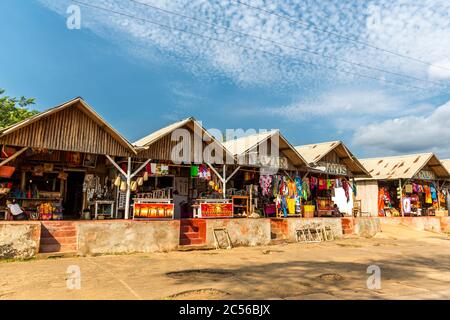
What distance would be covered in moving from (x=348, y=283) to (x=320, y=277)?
71 centimetres

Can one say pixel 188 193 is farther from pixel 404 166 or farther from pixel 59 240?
pixel 404 166

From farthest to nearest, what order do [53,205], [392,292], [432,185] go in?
[432,185] < [53,205] < [392,292]

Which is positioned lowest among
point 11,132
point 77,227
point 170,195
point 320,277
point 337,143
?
point 320,277

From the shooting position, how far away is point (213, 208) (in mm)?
13656

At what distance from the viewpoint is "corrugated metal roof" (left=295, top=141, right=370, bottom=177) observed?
1845cm

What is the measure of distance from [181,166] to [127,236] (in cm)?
437

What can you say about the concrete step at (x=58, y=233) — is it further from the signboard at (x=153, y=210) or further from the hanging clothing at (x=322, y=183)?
the hanging clothing at (x=322, y=183)

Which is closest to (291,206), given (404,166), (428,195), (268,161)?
(268,161)

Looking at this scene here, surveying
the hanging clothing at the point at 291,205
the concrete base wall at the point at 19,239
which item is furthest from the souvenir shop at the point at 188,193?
the concrete base wall at the point at 19,239

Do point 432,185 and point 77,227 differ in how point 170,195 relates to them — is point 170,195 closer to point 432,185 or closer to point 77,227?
point 77,227

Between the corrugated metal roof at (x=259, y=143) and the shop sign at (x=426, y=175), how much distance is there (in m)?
11.0

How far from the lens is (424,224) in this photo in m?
21.6

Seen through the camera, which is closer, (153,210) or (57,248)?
(57,248)
